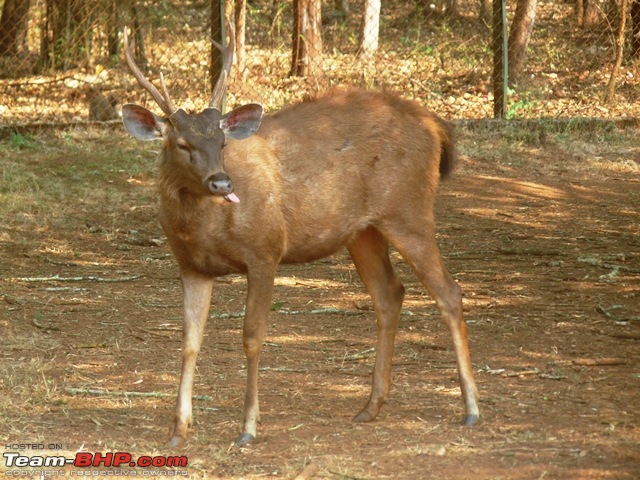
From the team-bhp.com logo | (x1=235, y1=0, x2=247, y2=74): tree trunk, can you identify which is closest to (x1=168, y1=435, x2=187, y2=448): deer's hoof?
the team-bhp.com logo

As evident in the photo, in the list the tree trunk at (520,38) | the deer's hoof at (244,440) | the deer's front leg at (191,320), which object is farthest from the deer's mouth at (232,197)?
the tree trunk at (520,38)

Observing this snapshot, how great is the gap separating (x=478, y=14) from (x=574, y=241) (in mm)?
8546

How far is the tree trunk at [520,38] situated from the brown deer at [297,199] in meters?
9.37

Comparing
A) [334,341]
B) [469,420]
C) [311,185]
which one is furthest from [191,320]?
[334,341]

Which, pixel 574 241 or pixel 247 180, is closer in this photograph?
pixel 247 180

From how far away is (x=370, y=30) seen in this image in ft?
50.0

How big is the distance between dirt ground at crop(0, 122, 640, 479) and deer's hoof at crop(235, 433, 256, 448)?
0.16 ft

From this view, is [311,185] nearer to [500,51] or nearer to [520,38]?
[500,51]

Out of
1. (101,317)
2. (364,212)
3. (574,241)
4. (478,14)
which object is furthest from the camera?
(478,14)

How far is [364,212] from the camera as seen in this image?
5.94 m

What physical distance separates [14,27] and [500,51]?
21.5ft

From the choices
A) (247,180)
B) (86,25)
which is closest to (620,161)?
(86,25)

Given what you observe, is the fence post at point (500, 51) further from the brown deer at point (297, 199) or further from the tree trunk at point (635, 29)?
the brown deer at point (297, 199)

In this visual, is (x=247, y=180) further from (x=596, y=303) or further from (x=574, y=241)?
(x=574, y=241)
